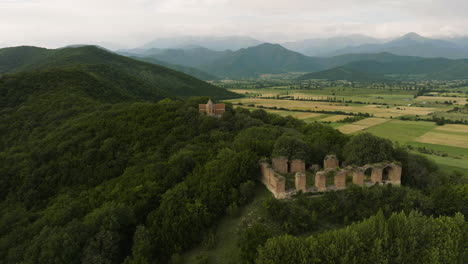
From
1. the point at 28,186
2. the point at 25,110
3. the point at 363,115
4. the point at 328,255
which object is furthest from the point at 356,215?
the point at 363,115

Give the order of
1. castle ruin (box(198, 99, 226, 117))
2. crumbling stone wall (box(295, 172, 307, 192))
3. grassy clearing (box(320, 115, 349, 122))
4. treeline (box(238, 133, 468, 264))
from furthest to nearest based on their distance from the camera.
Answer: grassy clearing (box(320, 115, 349, 122)) < castle ruin (box(198, 99, 226, 117)) < crumbling stone wall (box(295, 172, 307, 192)) < treeline (box(238, 133, 468, 264))

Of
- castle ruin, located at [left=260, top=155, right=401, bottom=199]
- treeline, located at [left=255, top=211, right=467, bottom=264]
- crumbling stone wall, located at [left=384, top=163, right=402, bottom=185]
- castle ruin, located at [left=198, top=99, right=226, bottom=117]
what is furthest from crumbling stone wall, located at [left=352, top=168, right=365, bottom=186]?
castle ruin, located at [left=198, top=99, right=226, bottom=117]

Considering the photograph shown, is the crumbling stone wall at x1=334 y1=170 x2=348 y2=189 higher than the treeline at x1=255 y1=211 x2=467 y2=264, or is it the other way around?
the crumbling stone wall at x1=334 y1=170 x2=348 y2=189

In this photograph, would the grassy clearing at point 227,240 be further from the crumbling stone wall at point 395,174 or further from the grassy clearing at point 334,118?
the grassy clearing at point 334,118

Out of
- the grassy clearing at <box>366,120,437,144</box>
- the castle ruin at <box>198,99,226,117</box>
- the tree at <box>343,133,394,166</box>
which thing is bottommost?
the grassy clearing at <box>366,120,437,144</box>

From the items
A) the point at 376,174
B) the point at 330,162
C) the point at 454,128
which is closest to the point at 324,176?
the point at 330,162

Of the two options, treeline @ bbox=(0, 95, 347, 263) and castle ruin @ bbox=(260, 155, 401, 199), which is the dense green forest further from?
castle ruin @ bbox=(260, 155, 401, 199)

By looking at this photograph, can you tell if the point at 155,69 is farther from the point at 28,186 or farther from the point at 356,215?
the point at 356,215
